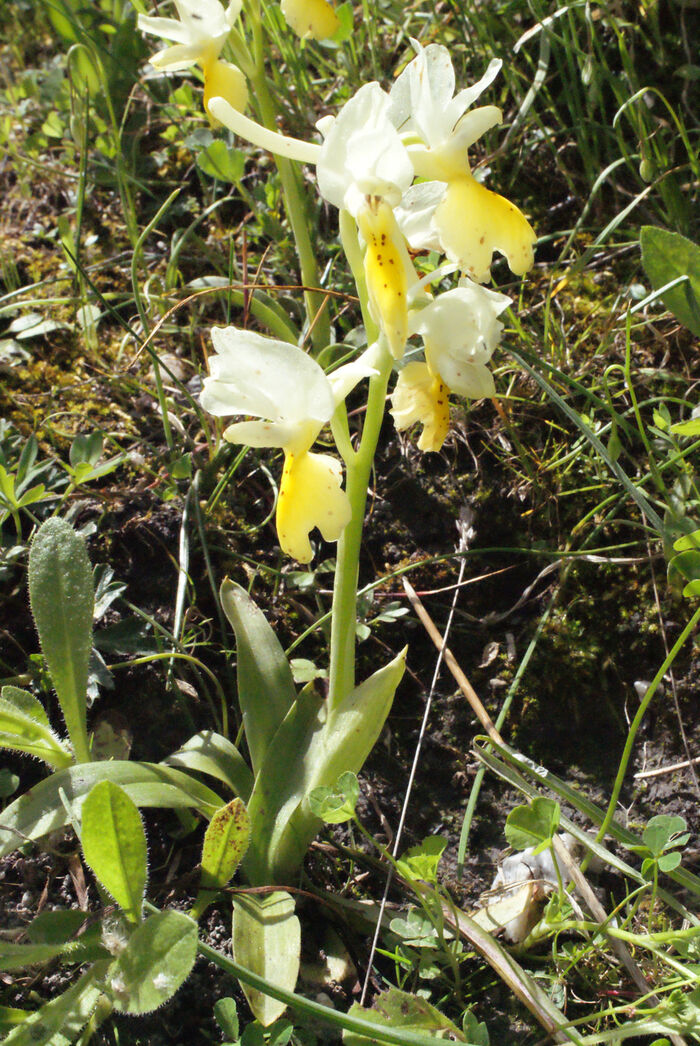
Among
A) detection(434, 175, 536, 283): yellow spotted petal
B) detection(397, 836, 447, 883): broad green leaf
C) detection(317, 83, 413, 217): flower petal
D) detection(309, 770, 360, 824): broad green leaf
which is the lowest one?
detection(397, 836, 447, 883): broad green leaf

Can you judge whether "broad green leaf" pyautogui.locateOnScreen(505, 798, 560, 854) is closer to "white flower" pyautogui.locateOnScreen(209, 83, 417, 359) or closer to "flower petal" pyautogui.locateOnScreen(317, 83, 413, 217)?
"white flower" pyautogui.locateOnScreen(209, 83, 417, 359)

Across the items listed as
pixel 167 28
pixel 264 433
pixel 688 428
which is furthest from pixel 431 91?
pixel 167 28

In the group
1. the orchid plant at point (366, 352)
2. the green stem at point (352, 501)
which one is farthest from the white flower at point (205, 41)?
the green stem at point (352, 501)

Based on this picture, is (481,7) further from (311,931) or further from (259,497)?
(311,931)

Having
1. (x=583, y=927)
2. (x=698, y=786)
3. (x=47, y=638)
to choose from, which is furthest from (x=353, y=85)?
(x=583, y=927)

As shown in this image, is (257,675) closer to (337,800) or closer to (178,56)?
(337,800)

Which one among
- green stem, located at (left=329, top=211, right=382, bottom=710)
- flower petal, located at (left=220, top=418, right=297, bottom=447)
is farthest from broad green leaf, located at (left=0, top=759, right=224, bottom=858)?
flower petal, located at (left=220, top=418, right=297, bottom=447)
